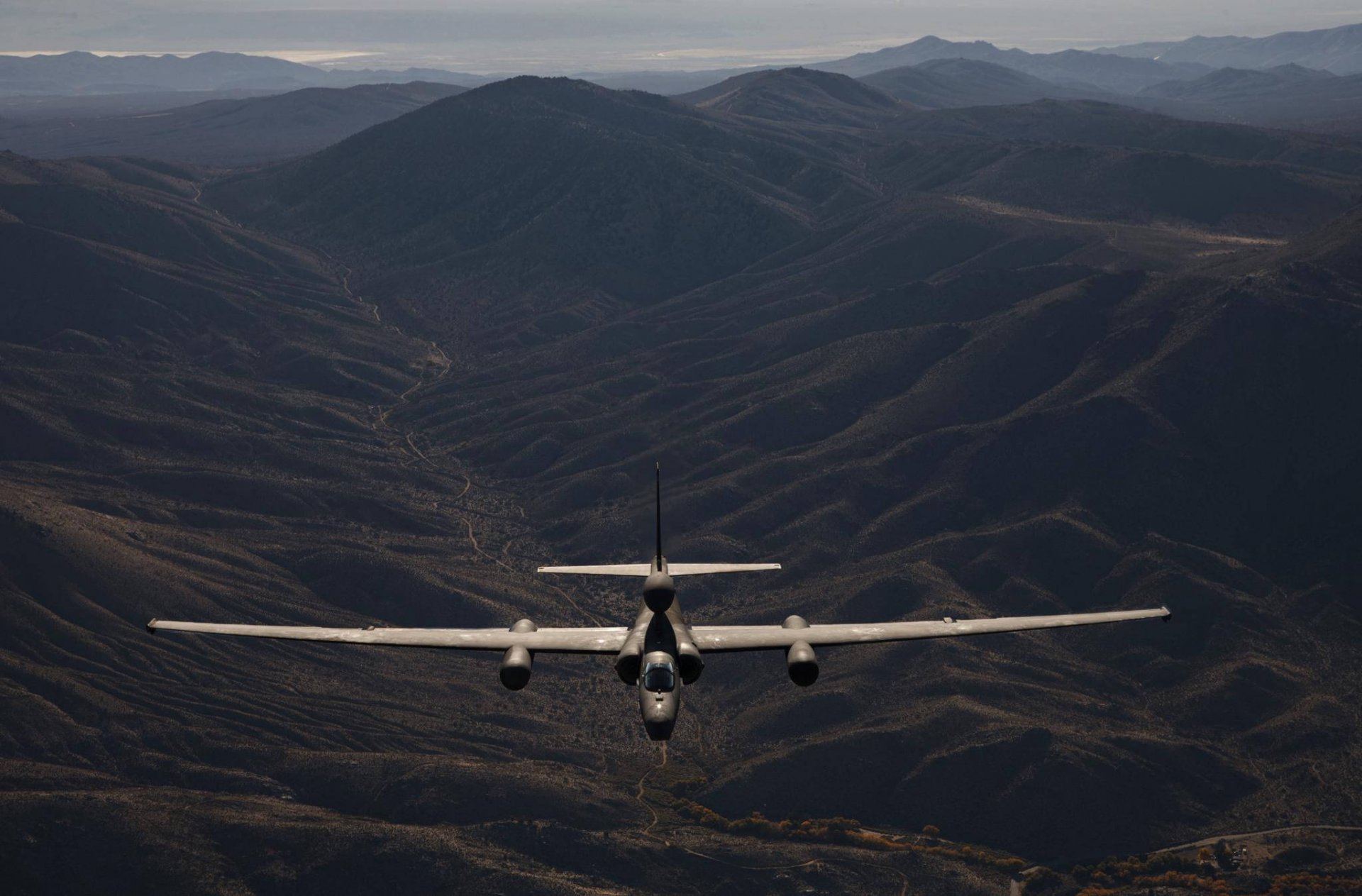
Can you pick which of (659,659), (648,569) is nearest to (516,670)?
(659,659)

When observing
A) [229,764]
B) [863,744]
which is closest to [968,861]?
[863,744]

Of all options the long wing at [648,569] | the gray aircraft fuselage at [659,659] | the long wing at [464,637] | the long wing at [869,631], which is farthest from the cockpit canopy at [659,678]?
the long wing at [648,569]

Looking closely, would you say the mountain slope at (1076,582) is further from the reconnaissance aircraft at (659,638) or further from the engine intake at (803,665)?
the engine intake at (803,665)

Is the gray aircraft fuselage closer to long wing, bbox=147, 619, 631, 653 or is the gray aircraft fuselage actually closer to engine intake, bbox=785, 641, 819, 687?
long wing, bbox=147, 619, 631, 653

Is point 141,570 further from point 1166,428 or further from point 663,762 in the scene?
point 1166,428

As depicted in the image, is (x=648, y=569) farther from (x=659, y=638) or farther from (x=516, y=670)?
(x=516, y=670)

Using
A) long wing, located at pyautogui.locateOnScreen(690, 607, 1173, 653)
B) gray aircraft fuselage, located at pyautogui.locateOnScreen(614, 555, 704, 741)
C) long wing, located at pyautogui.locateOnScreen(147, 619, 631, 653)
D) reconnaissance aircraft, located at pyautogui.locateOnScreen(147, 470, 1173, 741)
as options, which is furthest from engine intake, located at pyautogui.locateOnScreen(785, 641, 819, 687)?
long wing, located at pyautogui.locateOnScreen(147, 619, 631, 653)
